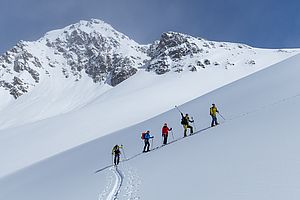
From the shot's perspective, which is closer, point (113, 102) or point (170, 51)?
point (113, 102)

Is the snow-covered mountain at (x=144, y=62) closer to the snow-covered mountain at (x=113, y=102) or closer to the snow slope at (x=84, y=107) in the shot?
the snow-covered mountain at (x=113, y=102)

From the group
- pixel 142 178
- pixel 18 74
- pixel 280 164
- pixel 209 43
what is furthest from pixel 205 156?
pixel 18 74

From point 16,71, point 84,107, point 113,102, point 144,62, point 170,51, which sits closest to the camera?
point 113,102

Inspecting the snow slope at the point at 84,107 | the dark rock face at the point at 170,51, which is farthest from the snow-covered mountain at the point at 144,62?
the snow slope at the point at 84,107

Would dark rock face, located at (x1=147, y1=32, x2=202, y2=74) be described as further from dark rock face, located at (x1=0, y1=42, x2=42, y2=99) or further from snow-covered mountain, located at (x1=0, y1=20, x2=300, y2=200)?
dark rock face, located at (x1=0, y1=42, x2=42, y2=99)

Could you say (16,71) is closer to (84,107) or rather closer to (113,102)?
(84,107)

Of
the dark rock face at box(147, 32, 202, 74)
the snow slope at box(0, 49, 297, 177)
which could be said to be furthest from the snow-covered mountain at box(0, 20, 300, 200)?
the dark rock face at box(147, 32, 202, 74)

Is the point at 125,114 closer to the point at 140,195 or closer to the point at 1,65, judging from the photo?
the point at 140,195

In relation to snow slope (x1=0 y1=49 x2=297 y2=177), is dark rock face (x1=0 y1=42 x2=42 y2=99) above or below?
above

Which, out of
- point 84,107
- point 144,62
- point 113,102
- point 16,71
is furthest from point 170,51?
point 16,71

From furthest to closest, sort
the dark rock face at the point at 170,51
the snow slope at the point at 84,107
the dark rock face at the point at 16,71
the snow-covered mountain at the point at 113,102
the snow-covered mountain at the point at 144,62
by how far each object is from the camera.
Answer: the dark rock face at the point at 16,71 < the dark rock face at the point at 170,51 < the snow-covered mountain at the point at 144,62 < the snow slope at the point at 84,107 < the snow-covered mountain at the point at 113,102

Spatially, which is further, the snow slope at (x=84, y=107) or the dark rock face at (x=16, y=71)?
the dark rock face at (x=16, y=71)

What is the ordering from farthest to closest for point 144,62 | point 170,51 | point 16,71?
point 16,71
point 144,62
point 170,51

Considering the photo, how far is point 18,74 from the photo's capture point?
188250 mm
